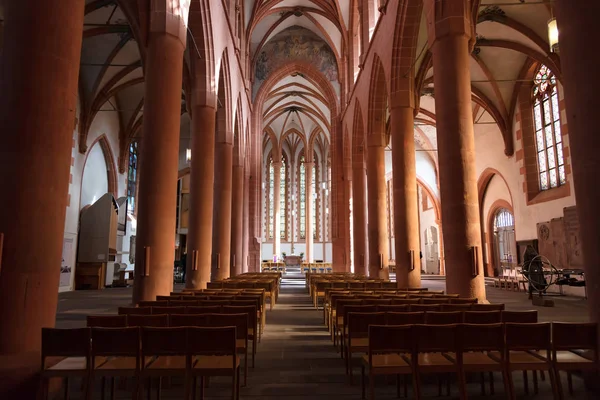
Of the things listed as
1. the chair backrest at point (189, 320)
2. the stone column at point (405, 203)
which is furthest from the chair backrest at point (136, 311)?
the stone column at point (405, 203)

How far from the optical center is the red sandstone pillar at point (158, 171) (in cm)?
734

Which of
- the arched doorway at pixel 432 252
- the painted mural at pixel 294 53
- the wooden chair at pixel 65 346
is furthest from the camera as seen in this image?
the arched doorway at pixel 432 252

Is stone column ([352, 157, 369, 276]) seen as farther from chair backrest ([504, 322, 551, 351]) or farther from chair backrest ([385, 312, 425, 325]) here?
chair backrest ([504, 322, 551, 351])

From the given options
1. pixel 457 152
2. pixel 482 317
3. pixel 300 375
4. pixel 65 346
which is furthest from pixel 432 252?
pixel 65 346

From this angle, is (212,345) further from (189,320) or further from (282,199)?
(282,199)

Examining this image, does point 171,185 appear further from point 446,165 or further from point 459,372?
point 459,372

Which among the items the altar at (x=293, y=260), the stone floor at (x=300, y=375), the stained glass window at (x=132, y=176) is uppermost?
the stained glass window at (x=132, y=176)

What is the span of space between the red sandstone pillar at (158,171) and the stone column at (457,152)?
17.3 feet

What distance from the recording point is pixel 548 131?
1639 cm

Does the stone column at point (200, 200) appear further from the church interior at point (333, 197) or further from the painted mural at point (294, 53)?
the painted mural at point (294, 53)

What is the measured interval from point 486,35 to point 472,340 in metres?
15.5

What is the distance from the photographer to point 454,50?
8.14m

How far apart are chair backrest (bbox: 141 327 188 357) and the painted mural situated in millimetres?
25650

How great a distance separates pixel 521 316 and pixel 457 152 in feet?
13.7
